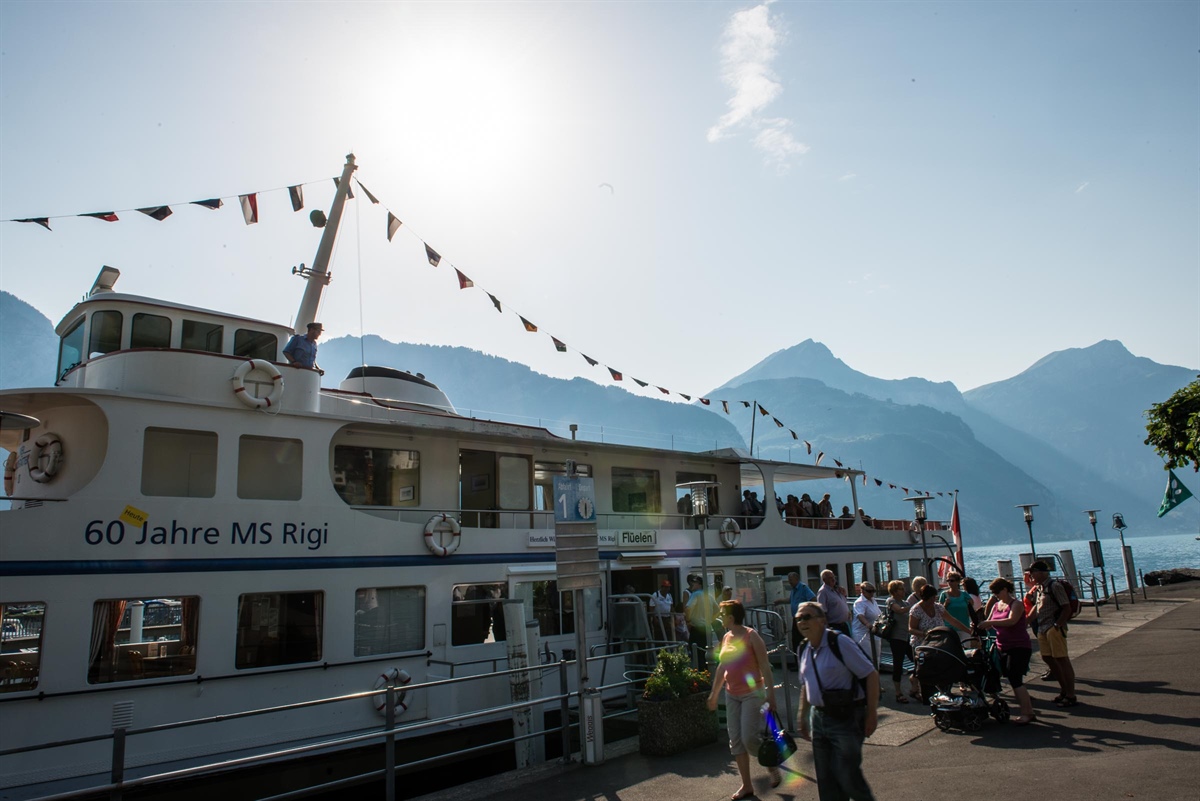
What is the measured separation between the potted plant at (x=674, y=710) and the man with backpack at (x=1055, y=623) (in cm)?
437

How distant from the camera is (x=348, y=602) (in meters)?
11.9

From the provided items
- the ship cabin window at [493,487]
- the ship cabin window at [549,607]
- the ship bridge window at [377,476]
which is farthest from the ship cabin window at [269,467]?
the ship cabin window at [549,607]

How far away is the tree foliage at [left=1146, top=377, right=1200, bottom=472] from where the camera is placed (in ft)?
57.8

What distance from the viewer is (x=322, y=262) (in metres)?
14.6

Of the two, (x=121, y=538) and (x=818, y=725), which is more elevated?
(x=121, y=538)

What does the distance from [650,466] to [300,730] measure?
10.2m

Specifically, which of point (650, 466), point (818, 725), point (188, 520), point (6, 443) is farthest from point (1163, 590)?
→ point (6, 443)

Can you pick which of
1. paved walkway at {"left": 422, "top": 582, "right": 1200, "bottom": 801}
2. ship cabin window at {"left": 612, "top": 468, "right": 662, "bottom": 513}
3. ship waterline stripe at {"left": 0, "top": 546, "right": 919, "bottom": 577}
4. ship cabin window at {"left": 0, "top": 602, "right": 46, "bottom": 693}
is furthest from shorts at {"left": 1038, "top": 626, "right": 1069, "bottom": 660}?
ship cabin window at {"left": 0, "top": 602, "right": 46, "bottom": 693}

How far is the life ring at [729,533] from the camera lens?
60.5ft

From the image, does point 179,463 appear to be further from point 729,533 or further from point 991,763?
A: point 729,533

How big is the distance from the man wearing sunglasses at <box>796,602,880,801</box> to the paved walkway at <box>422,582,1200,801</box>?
1.77 m

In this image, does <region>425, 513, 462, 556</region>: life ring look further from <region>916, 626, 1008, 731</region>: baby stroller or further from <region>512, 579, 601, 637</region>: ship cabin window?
<region>916, 626, 1008, 731</region>: baby stroller

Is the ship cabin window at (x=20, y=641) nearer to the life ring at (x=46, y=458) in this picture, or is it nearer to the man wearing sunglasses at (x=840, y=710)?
the life ring at (x=46, y=458)

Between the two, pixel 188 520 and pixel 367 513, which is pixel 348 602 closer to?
pixel 367 513
